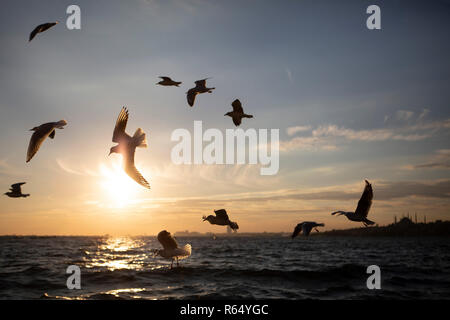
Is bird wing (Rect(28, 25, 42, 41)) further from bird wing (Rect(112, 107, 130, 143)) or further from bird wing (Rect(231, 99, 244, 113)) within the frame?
bird wing (Rect(231, 99, 244, 113))

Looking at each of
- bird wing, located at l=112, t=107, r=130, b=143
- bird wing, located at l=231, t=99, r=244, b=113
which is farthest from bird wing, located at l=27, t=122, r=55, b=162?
bird wing, located at l=231, t=99, r=244, b=113

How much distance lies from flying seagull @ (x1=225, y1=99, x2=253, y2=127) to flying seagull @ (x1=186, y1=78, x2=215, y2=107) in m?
1.09

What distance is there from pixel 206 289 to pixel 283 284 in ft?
17.8

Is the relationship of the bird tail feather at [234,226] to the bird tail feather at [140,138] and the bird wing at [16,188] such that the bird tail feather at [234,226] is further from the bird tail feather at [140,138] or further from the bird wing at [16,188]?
the bird wing at [16,188]

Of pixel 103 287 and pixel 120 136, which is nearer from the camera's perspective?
pixel 120 136

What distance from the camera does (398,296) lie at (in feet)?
57.5

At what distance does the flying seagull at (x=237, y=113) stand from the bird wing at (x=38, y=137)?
20.3 ft

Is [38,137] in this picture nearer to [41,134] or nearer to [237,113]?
[41,134]

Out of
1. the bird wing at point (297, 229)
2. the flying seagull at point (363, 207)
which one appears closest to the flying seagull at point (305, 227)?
the bird wing at point (297, 229)

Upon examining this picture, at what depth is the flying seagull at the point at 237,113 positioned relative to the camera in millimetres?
13656

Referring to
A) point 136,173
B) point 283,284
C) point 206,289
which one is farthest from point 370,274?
point 136,173
